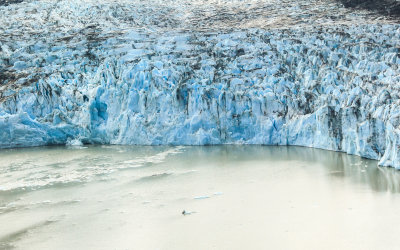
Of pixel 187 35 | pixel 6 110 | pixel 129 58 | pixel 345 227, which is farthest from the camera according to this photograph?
pixel 187 35

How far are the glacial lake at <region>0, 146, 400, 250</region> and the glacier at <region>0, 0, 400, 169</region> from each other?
2.70 feet

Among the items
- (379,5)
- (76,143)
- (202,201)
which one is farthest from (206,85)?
(379,5)

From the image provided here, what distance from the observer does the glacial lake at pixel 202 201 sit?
17.4ft

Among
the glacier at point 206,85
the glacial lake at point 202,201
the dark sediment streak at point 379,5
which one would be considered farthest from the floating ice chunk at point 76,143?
the dark sediment streak at point 379,5

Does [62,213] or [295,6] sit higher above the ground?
[295,6]

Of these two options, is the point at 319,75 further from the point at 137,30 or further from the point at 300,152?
the point at 137,30

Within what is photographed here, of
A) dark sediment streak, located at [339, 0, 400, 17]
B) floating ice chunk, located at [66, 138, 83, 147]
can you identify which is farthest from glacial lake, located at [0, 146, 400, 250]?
dark sediment streak, located at [339, 0, 400, 17]

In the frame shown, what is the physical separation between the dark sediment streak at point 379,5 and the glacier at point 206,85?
0.78m

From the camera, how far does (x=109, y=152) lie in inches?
440

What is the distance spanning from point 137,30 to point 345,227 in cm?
1090

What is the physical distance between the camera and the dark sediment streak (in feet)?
48.4

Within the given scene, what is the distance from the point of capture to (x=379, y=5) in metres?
15.4

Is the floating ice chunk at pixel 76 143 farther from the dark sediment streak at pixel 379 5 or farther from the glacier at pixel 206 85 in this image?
the dark sediment streak at pixel 379 5

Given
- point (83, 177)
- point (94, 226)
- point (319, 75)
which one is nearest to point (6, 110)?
point (83, 177)
